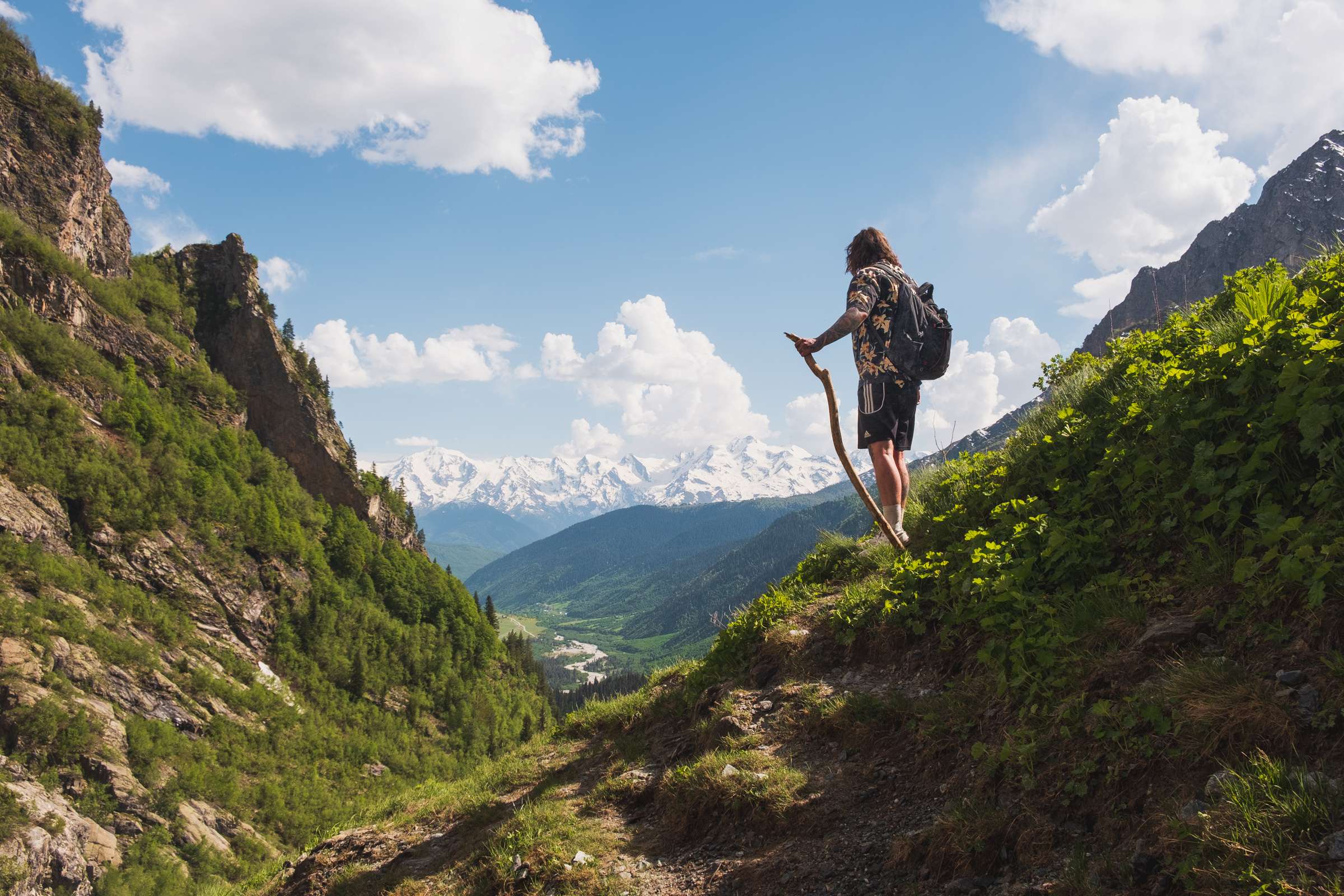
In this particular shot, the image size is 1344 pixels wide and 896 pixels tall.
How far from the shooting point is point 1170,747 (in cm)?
343

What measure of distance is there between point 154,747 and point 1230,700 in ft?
419

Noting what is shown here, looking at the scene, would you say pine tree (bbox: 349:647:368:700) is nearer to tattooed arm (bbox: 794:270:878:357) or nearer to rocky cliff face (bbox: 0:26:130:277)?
rocky cliff face (bbox: 0:26:130:277)

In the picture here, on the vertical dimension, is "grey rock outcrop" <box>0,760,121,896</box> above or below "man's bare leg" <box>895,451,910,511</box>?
below

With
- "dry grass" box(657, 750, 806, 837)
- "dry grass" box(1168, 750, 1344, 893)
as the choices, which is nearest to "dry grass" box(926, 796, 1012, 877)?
"dry grass" box(1168, 750, 1344, 893)

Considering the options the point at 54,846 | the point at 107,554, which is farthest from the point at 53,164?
the point at 54,846

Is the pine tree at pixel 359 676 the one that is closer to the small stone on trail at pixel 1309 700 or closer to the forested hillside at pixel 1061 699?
the forested hillside at pixel 1061 699

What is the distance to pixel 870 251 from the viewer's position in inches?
345

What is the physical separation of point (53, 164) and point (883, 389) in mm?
176586

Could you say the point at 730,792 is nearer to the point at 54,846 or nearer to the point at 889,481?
the point at 889,481

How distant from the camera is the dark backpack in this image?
26.4ft

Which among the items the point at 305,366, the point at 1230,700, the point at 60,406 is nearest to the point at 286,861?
the point at 1230,700

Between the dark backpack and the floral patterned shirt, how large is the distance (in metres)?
0.05

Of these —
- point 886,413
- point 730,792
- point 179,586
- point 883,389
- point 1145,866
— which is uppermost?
point 179,586

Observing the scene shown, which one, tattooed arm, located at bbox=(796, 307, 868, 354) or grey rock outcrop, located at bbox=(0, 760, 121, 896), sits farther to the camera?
grey rock outcrop, located at bbox=(0, 760, 121, 896)
